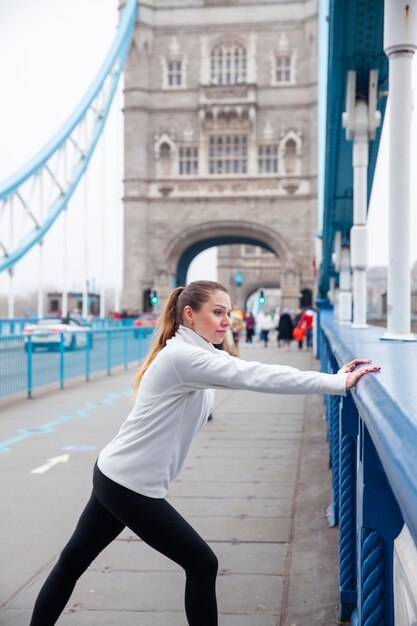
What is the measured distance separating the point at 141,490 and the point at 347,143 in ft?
29.7

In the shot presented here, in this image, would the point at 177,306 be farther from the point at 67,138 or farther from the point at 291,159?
the point at 291,159

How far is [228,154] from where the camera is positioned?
123 ft

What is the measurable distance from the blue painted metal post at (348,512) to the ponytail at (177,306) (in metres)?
0.72

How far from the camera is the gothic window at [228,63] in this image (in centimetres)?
→ 3747

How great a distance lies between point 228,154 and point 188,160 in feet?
6.46

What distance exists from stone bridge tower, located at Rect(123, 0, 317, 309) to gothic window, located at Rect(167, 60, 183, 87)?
0.16 feet

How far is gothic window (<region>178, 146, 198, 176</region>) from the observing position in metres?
37.2

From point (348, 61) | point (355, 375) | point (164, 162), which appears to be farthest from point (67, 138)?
point (355, 375)

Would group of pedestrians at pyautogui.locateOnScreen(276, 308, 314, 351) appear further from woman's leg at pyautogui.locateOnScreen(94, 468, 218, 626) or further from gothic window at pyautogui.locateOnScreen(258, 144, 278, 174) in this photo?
woman's leg at pyautogui.locateOnScreen(94, 468, 218, 626)

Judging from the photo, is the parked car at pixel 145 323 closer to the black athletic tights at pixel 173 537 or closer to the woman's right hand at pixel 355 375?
the black athletic tights at pixel 173 537

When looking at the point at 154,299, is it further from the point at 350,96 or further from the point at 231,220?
the point at 350,96

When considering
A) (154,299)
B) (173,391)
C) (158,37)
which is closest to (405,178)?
(173,391)

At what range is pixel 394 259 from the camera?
3766mm

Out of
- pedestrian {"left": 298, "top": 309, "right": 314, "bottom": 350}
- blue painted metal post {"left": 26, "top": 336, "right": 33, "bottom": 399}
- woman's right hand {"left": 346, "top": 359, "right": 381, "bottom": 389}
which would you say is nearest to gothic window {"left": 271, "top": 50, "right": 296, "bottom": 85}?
pedestrian {"left": 298, "top": 309, "right": 314, "bottom": 350}
